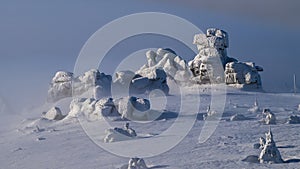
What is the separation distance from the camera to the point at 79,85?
37.5m

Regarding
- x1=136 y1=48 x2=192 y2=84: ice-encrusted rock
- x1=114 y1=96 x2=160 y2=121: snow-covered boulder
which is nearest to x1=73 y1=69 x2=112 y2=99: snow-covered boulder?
x1=136 y1=48 x2=192 y2=84: ice-encrusted rock

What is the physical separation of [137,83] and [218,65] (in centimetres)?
1102

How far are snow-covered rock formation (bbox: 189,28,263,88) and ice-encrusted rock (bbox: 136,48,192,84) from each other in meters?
1.01

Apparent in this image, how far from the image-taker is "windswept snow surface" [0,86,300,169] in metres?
15.4

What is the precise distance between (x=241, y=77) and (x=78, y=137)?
79.7ft

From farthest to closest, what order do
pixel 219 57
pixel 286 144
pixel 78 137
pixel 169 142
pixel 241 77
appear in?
pixel 219 57
pixel 241 77
pixel 78 137
pixel 169 142
pixel 286 144

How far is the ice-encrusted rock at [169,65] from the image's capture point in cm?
4538

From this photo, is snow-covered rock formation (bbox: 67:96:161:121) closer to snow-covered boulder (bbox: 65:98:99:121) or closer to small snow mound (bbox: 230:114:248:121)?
snow-covered boulder (bbox: 65:98:99:121)

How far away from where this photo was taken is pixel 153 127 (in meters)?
22.9

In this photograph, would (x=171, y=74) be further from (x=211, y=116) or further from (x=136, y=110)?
(x=211, y=116)

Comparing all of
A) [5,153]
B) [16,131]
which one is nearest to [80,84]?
[16,131]

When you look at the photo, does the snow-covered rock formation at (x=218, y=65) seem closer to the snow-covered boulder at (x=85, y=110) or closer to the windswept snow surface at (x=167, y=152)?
the windswept snow surface at (x=167, y=152)

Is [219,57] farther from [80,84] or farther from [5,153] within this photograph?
[5,153]

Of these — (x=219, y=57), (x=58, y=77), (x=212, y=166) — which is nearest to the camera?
(x=212, y=166)
